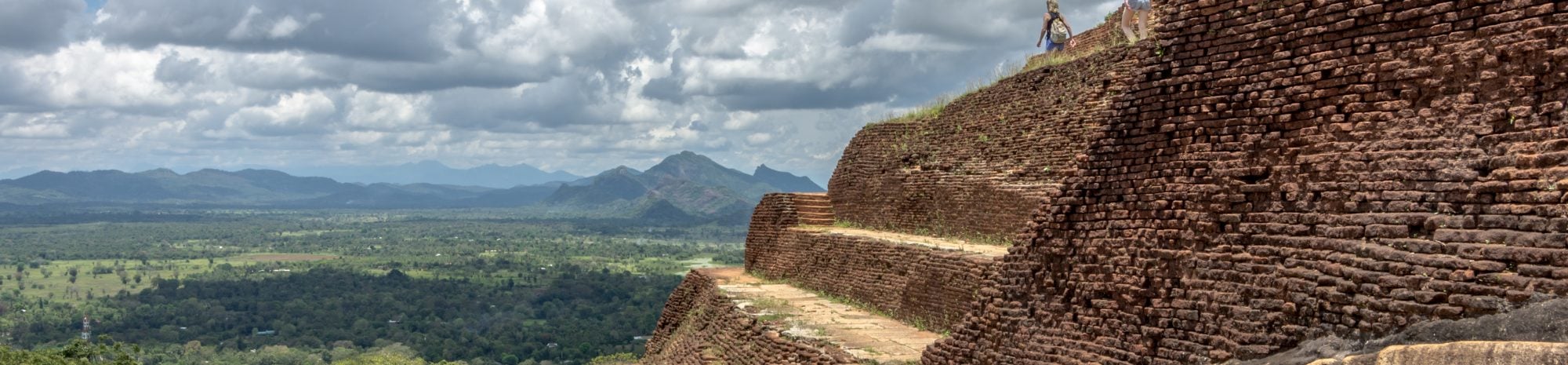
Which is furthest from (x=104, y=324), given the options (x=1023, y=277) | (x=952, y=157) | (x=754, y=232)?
(x=1023, y=277)

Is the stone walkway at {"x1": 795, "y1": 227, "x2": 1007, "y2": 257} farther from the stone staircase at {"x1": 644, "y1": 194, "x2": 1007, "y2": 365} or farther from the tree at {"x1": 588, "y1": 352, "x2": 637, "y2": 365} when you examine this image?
the tree at {"x1": 588, "y1": 352, "x2": 637, "y2": 365}

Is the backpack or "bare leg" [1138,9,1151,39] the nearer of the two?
"bare leg" [1138,9,1151,39]

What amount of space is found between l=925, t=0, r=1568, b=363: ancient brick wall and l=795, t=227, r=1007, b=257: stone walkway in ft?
18.7

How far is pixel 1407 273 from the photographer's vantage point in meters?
6.33

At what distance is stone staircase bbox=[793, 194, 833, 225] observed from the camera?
23.5 meters

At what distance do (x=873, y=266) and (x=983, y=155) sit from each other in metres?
2.20

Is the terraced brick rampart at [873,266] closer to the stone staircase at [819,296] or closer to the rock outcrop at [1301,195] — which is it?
the stone staircase at [819,296]

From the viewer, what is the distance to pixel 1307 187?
7039 mm

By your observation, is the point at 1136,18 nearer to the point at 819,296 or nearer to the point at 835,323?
the point at 835,323

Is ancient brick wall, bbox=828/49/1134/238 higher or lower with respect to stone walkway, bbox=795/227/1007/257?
higher

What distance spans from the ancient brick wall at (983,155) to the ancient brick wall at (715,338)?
2943mm

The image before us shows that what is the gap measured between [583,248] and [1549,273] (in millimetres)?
151498

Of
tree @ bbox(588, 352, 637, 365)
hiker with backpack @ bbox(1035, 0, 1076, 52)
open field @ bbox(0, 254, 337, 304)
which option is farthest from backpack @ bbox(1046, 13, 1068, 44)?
open field @ bbox(0, 254, 337, 304)

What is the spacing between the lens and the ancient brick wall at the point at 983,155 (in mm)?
16250
